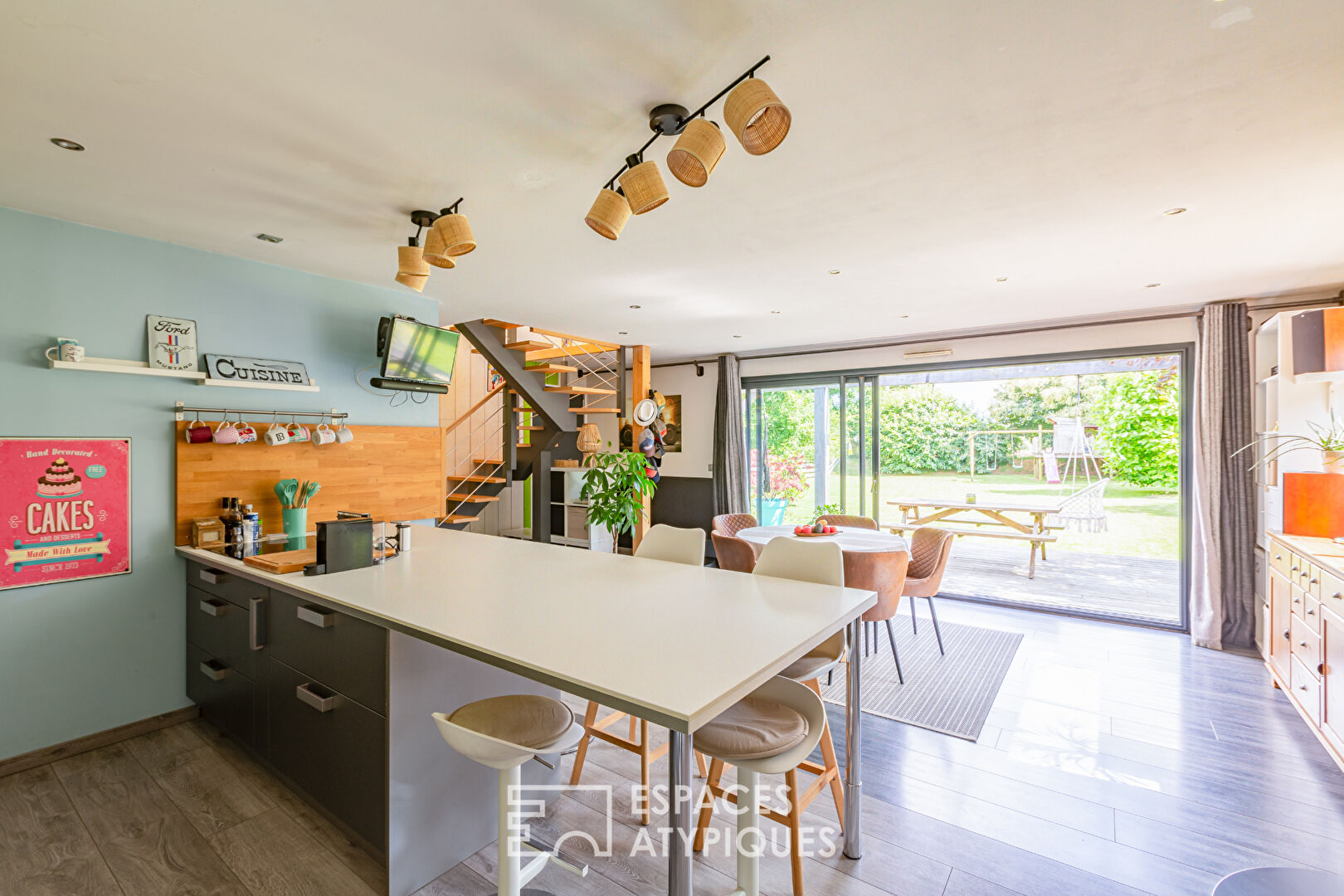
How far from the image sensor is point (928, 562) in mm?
3928

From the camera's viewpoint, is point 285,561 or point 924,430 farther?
point 924,430

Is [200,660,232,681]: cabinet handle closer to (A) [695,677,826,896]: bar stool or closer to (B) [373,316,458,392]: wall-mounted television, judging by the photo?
(B) [373,316,458,392]: wall-mounted television

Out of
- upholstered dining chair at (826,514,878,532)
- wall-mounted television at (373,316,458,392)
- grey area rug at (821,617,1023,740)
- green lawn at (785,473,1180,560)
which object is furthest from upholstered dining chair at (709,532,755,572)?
green lawn at (785,473,1180,560)

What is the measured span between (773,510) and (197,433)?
5352 mm

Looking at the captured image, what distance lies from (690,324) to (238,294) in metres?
3.13

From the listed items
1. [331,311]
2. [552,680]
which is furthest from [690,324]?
[552,680]

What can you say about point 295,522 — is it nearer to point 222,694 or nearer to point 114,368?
point 222,694

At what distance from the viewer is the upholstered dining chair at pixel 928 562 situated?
12.2 ft

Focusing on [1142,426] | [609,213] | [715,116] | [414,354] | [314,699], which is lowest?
[314,699]

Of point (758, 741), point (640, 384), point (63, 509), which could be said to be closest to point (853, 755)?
point (758, 741)

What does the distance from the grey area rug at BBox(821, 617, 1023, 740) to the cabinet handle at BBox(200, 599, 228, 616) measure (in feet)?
9.99

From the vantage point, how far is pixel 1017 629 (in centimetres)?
443

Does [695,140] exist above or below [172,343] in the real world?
above

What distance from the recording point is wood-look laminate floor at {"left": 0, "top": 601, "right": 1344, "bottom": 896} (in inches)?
73.7
